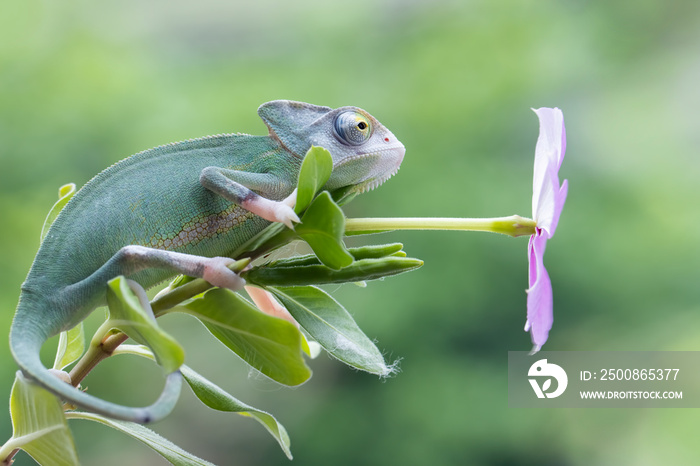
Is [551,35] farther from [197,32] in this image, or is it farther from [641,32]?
[197,32]

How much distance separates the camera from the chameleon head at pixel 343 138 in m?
0.76

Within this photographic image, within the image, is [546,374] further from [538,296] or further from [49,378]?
[49,378]

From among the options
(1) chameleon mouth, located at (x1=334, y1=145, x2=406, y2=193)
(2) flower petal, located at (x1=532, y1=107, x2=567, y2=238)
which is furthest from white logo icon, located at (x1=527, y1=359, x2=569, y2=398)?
(2) flower petal, located at (x1=532, y1=107, x2=567, y2=238)

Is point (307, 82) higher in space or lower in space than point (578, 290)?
higher

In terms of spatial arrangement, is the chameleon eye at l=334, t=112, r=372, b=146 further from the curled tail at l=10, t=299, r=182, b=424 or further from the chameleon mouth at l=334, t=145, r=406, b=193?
the curled tail at l=10, t=299, r=182, b=424

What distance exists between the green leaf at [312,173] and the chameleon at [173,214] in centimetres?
2

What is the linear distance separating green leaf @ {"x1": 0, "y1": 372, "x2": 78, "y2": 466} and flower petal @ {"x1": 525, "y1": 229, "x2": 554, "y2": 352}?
1.20 feet

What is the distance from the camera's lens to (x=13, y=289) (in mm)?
2844

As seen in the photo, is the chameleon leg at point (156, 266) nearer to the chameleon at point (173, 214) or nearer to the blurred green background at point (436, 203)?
the chameleon at point (173, 214)

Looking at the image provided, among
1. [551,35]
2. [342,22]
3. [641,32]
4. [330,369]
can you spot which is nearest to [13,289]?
[330,369]

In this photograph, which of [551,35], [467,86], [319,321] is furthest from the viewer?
[551,35]

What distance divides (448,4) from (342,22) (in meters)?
0.65

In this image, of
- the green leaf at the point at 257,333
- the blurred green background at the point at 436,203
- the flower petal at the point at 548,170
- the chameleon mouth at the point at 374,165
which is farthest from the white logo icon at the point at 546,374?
the green leaf at the point at 257,333

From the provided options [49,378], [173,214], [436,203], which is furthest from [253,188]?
[436,203]
